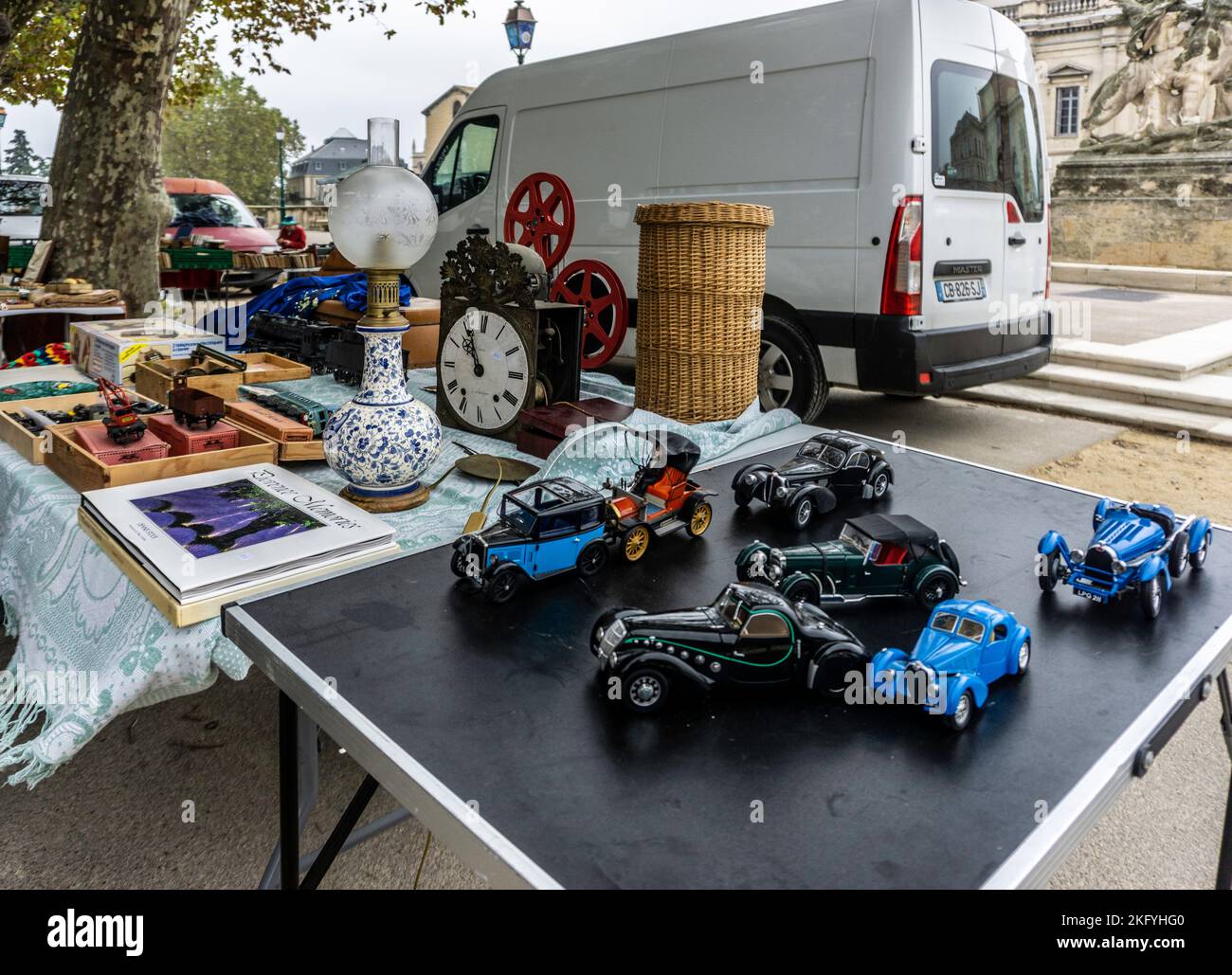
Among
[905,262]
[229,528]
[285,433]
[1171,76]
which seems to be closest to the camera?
[229,528]

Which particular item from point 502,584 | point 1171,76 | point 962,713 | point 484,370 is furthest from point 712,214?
point 1171,76

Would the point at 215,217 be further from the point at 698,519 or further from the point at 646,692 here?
the point at 646,692

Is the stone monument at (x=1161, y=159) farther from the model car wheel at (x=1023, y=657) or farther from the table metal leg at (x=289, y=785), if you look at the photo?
the table metal leg at (x=289, y=785)

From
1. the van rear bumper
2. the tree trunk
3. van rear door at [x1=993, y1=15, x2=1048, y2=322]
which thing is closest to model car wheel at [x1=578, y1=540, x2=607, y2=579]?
the van rear bumper

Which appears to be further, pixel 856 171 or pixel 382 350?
pixel 856 171

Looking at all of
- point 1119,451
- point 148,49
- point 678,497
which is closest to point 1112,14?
point 1119,451

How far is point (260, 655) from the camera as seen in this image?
1.30 metres

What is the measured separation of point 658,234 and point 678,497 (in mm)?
1360

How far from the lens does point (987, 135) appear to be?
534cm

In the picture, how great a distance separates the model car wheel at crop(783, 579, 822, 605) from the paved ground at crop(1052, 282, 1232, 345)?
1005 cm

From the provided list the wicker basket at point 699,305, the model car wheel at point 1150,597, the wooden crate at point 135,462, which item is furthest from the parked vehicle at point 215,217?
the model car wheel at point 1150,597

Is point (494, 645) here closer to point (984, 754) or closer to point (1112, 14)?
point (984, 754)

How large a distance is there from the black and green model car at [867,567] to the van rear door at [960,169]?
404 centimetres

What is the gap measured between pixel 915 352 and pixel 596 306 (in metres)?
1.92
